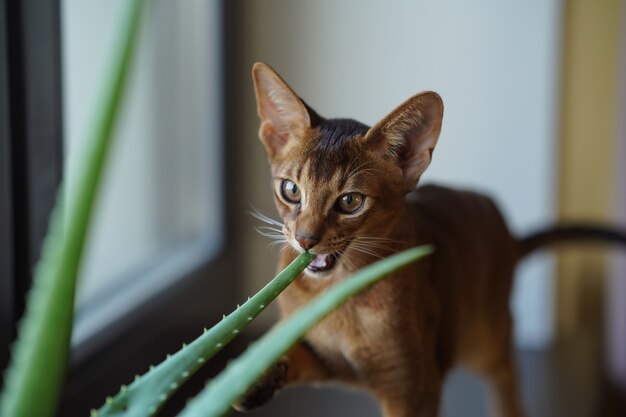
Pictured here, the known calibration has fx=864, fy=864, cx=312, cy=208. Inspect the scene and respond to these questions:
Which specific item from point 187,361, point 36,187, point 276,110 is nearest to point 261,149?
point 36,187

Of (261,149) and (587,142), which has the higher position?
(261,149)

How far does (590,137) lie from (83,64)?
1.15m

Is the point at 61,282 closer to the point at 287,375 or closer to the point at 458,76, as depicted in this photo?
the point at 287,375

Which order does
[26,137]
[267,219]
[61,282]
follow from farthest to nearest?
1. [26,137]
2. [267,219]
3. [61,282]

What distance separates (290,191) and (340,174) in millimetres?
45

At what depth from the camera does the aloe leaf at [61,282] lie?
1.35 ft

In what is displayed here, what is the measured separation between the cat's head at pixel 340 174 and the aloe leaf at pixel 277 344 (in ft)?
0.47

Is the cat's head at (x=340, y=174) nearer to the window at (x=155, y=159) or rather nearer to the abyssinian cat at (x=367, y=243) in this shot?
the abyssinian cat at (x=367, y=243)

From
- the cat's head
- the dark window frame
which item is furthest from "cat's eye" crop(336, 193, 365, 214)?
the dark window frame

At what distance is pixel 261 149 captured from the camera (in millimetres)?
1028

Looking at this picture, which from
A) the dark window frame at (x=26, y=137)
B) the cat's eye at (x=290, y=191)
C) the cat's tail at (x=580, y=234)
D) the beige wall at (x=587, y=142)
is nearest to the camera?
the cat's eye at (x=290, y=191)

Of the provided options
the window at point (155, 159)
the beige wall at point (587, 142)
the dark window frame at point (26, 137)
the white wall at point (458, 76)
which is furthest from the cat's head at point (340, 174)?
the beige wall at point (587, 142)

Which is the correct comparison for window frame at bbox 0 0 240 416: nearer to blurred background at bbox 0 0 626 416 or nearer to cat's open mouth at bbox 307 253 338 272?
blurred background at bbox 0 0 626 416

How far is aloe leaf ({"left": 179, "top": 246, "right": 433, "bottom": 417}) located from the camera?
0.44m
